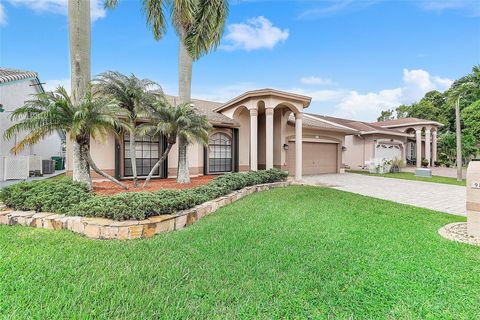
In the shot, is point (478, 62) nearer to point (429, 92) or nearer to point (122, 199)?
point (122, 199)

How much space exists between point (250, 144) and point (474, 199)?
429 inches

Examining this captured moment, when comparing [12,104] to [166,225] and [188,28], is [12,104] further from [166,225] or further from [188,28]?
[166,225]

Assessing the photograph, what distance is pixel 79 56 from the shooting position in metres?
7.42

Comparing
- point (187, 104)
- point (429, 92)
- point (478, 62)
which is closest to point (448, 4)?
point (478, 62)

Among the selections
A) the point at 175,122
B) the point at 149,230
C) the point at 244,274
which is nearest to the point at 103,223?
the point at 149,230

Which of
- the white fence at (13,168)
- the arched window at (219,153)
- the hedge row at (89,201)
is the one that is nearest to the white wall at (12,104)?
the white fence at (13,168)

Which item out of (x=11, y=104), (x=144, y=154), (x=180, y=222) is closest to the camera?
(x=180, y=222)

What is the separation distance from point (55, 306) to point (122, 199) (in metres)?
3.02

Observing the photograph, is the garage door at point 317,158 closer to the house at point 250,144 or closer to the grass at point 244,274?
the house at point 250,144

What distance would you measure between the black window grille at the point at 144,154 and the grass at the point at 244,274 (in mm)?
6889

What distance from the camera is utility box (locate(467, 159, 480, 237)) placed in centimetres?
503

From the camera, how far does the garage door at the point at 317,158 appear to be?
16.8 meters

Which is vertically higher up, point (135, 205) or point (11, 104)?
point (11, 104)

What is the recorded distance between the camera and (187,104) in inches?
368
